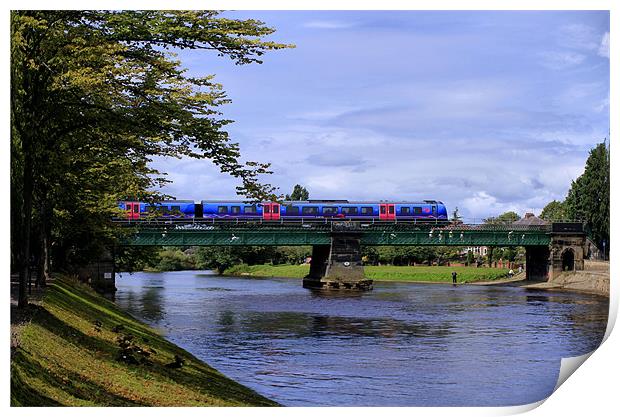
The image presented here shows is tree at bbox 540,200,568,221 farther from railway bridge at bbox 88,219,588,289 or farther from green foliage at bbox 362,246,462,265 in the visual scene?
railway bridge at bbox 88,219,588,289

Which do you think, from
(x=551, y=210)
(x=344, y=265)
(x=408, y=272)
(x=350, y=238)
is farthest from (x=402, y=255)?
(x=551, y=210)

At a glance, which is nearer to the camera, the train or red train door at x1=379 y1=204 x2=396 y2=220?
the train

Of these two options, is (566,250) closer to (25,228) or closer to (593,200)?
(593,200)

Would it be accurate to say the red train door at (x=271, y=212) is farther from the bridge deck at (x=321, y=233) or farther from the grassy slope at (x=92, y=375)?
the grassy slope at (x=92, y=375)

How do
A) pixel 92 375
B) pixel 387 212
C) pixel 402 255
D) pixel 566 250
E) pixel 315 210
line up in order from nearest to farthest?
1. pixel 92 375
2. pixel 315 210
3. pixel 387 212
4. pixel 566 250
5. pixel 402 255

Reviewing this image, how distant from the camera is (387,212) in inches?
3497

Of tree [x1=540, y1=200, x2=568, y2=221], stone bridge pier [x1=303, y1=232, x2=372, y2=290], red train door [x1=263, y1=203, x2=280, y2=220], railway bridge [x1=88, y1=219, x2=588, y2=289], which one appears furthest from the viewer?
tree [x1=540, y1=200, x2=568, y2=221]

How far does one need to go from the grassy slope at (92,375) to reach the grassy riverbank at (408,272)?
79.3m

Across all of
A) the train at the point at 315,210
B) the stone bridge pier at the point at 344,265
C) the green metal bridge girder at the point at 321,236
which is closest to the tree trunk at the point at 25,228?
the green metal bridge girder at the point at 321,236

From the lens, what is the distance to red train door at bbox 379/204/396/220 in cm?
8869

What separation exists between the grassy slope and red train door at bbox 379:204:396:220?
206 feet

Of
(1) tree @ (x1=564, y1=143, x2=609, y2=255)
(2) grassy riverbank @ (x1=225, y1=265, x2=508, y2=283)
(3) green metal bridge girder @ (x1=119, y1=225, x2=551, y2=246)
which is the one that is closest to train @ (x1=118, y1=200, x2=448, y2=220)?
(3) green metal bridge girder @ (x1=119, y1=225, x2=551, y2=246)

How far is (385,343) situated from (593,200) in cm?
7230

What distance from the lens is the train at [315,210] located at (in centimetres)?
8375
